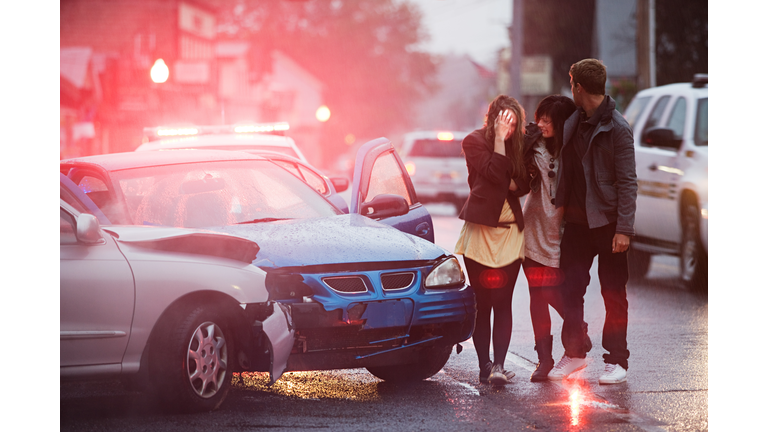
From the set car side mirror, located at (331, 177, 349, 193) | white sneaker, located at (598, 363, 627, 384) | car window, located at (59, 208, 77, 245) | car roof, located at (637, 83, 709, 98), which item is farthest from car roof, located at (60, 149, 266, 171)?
car roof, located at (637, 83, 709, 98)

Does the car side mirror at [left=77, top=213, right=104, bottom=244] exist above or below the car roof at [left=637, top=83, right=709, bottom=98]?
below

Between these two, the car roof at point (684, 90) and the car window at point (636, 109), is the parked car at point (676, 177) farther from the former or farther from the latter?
the car window at point (636, 109)

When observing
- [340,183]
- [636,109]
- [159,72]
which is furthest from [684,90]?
[159,72]

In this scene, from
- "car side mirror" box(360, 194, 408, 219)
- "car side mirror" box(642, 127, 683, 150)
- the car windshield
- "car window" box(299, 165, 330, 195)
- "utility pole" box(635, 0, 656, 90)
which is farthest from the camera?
"utility pole" box(635, 0, 656, 90)

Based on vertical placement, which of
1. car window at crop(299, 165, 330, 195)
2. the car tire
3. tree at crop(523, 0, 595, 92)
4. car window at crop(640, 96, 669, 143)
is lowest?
the car tire

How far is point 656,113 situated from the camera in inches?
462

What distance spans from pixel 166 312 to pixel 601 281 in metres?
2.71

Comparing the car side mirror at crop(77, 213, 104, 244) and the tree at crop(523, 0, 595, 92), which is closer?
the car side mirror at crop(77, 213, 104, 244)

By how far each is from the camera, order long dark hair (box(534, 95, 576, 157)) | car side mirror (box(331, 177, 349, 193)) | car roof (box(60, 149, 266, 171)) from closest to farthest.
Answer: long dark hair (box(534, 95, 576, 157)), car roof (box(60, 149, 266, 171)), car side mirror (box(331, 177, 349, 193))

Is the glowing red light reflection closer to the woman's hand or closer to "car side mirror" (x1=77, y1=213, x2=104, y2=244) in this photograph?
the woman's hand

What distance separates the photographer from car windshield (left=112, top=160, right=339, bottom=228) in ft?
20.8

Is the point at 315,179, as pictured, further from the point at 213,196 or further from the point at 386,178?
the point at 213,196

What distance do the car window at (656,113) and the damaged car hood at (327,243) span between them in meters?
6.13

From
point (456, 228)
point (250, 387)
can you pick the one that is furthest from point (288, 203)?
point (456, 228)
